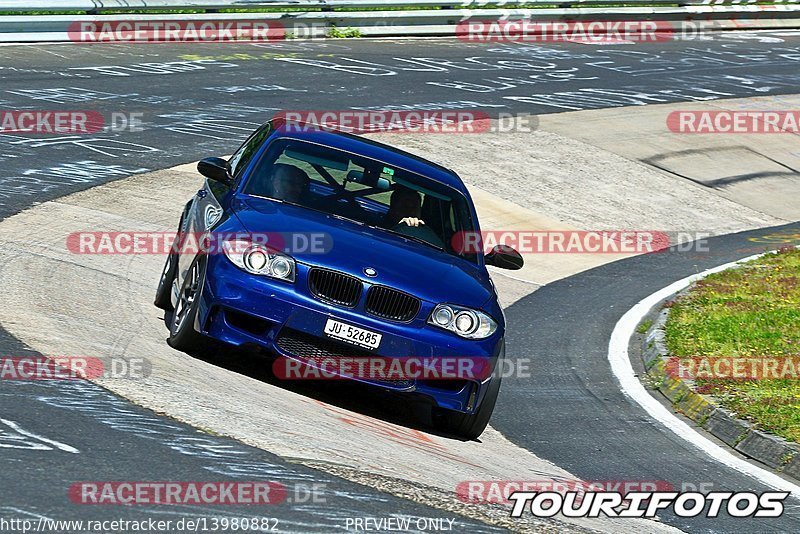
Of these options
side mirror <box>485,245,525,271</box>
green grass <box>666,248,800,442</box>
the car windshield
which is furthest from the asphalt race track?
the car windshield

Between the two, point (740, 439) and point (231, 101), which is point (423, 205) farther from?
point (231, 101)

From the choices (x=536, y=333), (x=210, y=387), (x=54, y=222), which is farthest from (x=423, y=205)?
(x=54, y=222)

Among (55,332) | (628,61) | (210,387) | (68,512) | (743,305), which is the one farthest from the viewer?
(628,61)

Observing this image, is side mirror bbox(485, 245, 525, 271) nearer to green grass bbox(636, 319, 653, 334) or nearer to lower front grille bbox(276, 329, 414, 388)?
lower front grille bbox(276, 329, 414, 388)

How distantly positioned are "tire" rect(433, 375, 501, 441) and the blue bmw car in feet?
0.04

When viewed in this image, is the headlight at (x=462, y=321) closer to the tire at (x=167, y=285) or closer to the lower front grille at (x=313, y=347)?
the lower front grille at (x=313, y=347)

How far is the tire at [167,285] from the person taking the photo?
9.47 meters

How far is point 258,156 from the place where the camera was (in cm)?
916

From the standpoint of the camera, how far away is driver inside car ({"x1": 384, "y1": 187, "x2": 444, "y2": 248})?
29.0 feet

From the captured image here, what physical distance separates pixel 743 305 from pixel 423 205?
567 cm

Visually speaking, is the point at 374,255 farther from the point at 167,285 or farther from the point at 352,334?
the point at 167,285

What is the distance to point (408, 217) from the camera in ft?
29.4

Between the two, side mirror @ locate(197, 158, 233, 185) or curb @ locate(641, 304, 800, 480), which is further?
side mirror @ locate(197, 158, 233, 185)

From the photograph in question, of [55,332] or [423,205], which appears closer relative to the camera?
[55,332]
